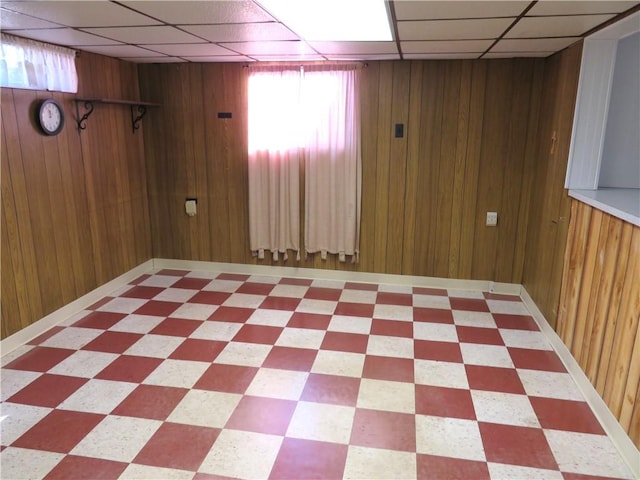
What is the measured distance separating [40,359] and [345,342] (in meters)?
2.11

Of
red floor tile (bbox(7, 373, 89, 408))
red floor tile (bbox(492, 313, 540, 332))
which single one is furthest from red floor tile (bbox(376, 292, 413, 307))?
red floor tile (bbox(7, 373, 89, 408))

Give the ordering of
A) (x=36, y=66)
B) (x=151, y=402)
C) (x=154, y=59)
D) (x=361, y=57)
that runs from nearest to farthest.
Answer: (x=151, y=402) < (x=36, y=66) < (x=361, y=57) < (x=154, y=59)

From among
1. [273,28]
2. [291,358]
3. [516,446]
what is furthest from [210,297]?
[516,446]

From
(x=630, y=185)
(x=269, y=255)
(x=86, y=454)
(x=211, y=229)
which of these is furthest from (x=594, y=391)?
(x=211, y=229)

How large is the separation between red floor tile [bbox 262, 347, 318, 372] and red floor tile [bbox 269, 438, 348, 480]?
73 cm

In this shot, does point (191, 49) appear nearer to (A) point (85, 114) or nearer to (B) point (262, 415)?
(A) point (85, 114)

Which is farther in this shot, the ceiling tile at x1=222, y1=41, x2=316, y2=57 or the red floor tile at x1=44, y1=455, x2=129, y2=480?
the ceiling tile at x1=222, y1=41, x2=316, y2=57

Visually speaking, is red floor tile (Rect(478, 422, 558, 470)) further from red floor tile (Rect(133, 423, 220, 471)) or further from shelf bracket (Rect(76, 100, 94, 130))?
shelf bracket (Rect(76, 100, 94, 130))

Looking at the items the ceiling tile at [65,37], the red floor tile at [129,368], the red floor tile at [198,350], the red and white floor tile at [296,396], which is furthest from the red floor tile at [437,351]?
the ceiling tile at [65,37]

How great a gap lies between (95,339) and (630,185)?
409 centimetres

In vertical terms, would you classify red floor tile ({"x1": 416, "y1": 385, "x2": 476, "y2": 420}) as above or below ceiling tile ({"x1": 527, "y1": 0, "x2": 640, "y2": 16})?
below

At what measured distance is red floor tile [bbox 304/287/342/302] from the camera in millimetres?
4242

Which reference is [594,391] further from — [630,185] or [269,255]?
[269,255]

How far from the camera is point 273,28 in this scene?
2781 mm
